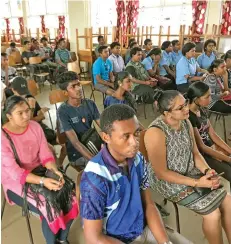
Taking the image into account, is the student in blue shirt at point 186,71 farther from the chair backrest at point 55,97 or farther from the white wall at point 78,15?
the white wall at point 78,15

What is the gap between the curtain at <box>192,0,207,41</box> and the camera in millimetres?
6141

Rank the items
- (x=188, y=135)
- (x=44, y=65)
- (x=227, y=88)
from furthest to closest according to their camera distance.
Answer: (x=44, y=65) → (x=227, y=88) → (x=188, y=135)

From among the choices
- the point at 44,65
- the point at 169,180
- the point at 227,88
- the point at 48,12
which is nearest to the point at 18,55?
the point at 44,65

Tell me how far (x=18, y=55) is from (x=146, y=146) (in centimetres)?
614

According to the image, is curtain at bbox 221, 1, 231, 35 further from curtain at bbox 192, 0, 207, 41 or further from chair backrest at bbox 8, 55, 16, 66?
chair backrest at bbox 8, 55, 16, 66

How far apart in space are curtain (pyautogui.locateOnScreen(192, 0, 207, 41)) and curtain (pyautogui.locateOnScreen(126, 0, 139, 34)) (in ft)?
5.34

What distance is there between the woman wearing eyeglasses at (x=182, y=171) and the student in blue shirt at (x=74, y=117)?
590mm

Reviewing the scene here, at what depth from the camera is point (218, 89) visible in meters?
3.22

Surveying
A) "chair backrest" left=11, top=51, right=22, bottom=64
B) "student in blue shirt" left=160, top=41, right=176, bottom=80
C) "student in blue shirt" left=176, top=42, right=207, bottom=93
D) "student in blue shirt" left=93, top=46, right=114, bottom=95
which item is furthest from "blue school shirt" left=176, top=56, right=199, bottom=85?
"chair backrest" left=11, top=51, right=22, bottom=64

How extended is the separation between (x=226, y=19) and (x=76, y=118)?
5289 mm

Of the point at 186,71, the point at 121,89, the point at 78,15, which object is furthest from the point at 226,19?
the point at 121,89

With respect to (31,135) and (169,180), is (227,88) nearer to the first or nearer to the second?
(169,180)

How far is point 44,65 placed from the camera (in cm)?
627

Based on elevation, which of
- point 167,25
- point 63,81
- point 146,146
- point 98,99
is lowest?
point 98,99
